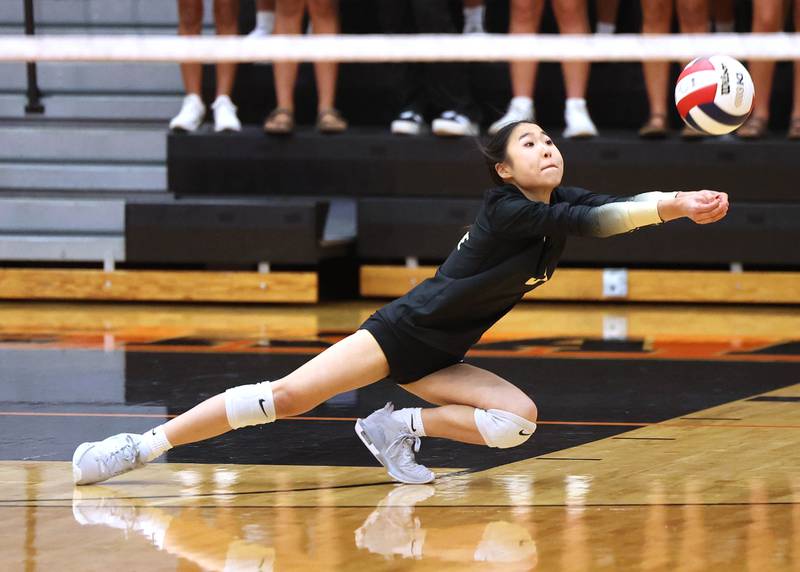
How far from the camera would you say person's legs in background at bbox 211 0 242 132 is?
9.07 metres

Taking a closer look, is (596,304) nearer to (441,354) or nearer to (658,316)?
(658,316)

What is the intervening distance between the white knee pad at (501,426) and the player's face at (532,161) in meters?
0.66

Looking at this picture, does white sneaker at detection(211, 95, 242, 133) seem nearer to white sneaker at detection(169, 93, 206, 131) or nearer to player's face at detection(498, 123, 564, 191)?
white sneaker at detection(169, 93, 206, 131)

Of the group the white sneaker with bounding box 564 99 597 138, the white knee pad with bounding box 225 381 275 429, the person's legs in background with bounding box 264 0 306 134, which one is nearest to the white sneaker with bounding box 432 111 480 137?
the white sneaker with bounding box 564 99 597 138

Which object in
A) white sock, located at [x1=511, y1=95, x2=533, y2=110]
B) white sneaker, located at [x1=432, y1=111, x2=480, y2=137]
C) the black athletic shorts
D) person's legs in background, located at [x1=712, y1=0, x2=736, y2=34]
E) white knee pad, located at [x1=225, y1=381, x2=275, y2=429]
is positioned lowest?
white knee pad, located at [x1=225, y1=381, x2=275, y2=429]

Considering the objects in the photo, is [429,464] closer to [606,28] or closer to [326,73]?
[326,73]

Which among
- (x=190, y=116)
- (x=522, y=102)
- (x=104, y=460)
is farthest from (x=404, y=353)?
(x=190, y=116)

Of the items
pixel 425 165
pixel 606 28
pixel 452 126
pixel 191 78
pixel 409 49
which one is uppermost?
pixel 606 28

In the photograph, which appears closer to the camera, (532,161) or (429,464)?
(532,161)

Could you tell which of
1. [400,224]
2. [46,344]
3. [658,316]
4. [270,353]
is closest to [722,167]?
[658,316]

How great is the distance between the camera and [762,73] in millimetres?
8578

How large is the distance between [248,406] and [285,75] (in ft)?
17.2

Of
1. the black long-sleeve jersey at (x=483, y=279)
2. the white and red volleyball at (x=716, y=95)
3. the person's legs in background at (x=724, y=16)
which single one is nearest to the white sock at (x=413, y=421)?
the black long-sleeve jersey at (x=483, y=279)

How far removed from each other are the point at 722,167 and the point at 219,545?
19.2 feet
